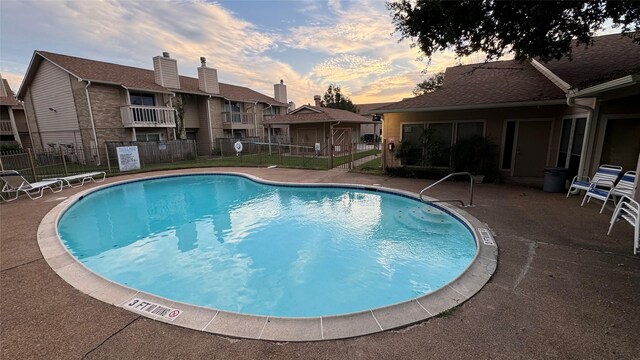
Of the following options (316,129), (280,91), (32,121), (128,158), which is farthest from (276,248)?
(280,91)

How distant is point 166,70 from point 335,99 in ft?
111

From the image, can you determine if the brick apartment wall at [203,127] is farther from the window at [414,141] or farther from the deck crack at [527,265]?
the deck crack at [527,265]

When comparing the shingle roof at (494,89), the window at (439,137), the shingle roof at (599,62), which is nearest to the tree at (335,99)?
the shingle roof at (494,89)

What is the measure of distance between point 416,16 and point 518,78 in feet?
19.4

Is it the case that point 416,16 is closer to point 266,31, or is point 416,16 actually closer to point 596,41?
point 596,41

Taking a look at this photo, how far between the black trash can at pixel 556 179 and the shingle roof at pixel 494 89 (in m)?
2.30

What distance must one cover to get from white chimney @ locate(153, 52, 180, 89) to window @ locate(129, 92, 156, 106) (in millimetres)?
1291

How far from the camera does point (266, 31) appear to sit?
51.0 feet

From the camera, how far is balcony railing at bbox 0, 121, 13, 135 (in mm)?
20194

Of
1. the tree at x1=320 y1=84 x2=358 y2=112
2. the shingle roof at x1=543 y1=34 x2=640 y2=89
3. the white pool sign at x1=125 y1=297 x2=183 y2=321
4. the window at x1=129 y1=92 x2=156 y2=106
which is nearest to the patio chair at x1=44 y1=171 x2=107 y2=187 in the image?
the window at x1=129 y1=92 x2=156 y2=106

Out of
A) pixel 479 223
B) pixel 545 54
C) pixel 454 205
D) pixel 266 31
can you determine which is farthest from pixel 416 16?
pixel 266 31

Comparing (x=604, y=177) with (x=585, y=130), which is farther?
(x=585, y=130)

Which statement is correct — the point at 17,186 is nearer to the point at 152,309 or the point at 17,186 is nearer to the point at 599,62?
the point at 152,309

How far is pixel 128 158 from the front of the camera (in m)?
14.8
